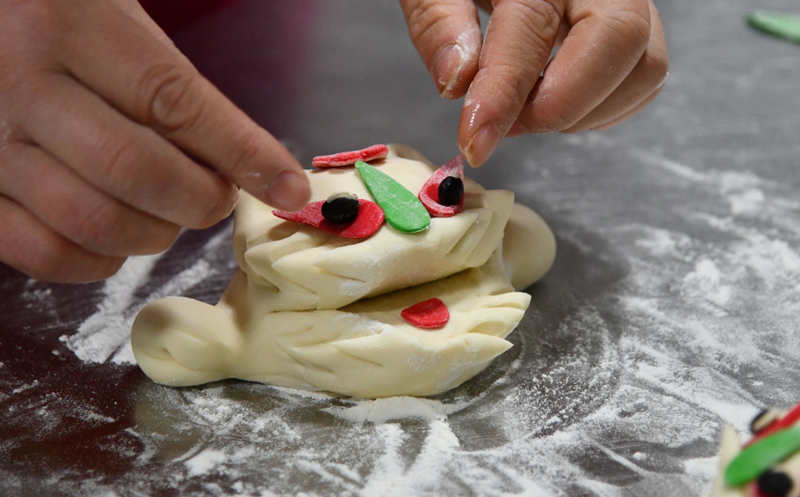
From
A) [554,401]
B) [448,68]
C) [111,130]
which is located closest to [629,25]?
[448,68]

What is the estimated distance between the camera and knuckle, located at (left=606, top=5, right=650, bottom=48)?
165 cm

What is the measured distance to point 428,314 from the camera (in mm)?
1588

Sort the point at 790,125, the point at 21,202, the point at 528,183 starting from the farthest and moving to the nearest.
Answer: the point at 790,125 → the point at 528,183 → the point at 21,202

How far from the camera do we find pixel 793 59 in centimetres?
313

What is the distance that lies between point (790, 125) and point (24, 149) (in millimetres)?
2337

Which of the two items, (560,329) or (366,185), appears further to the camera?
(560,329)

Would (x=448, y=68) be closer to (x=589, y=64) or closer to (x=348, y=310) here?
(x=589, y=64)

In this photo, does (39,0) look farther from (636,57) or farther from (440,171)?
(636,57)

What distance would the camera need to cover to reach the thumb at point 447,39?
1.70 metres

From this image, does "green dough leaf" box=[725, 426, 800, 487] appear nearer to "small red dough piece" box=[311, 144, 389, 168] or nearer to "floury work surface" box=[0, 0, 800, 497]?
"floury work surface" box=[0, 0, 800, 497]

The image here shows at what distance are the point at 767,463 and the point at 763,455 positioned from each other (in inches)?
0.4

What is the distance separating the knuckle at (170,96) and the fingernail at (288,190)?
16cm

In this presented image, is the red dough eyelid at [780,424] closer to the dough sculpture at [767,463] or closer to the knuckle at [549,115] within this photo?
the dough sculpture at [767,463]

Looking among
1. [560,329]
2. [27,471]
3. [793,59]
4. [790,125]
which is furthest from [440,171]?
[793,59]
